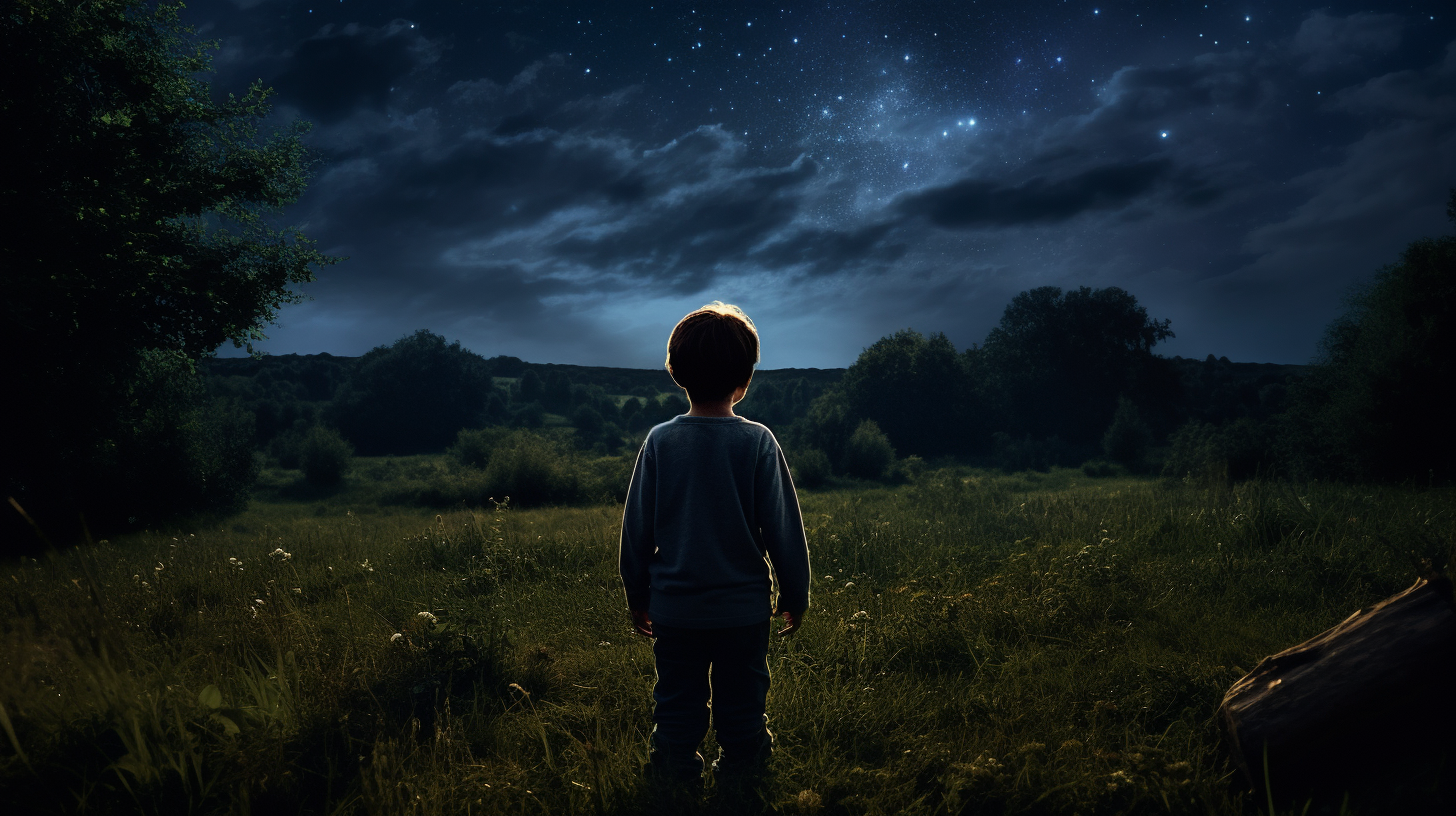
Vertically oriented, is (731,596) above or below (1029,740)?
above

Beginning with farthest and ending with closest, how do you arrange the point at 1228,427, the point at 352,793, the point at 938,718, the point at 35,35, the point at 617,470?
the point at 617,470 → the point at 1228,427 → the point at 35,35 → the point at 938,718 → the point at 352,793

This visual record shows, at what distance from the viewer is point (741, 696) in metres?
2.45

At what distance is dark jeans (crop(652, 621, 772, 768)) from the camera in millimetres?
2395

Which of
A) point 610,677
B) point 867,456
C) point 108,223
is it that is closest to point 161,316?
point 108,223

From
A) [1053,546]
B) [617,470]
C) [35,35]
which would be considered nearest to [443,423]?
[617,470]

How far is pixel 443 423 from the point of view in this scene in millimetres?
55781

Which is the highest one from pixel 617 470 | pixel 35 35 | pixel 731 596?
pixel 35 35

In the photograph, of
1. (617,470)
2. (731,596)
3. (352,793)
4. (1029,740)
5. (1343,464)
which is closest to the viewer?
(731,596)

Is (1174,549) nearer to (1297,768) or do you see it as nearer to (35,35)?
(1297,768)

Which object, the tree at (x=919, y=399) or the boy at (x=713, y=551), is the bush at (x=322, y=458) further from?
the boy at (x=713, y=551)

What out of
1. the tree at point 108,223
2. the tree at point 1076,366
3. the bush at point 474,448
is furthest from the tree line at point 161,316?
the tree at point 1076,366

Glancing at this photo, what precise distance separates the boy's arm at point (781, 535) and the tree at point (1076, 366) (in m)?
51.5

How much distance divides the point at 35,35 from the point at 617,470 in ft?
81.4

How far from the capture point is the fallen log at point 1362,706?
2357 millimetres
